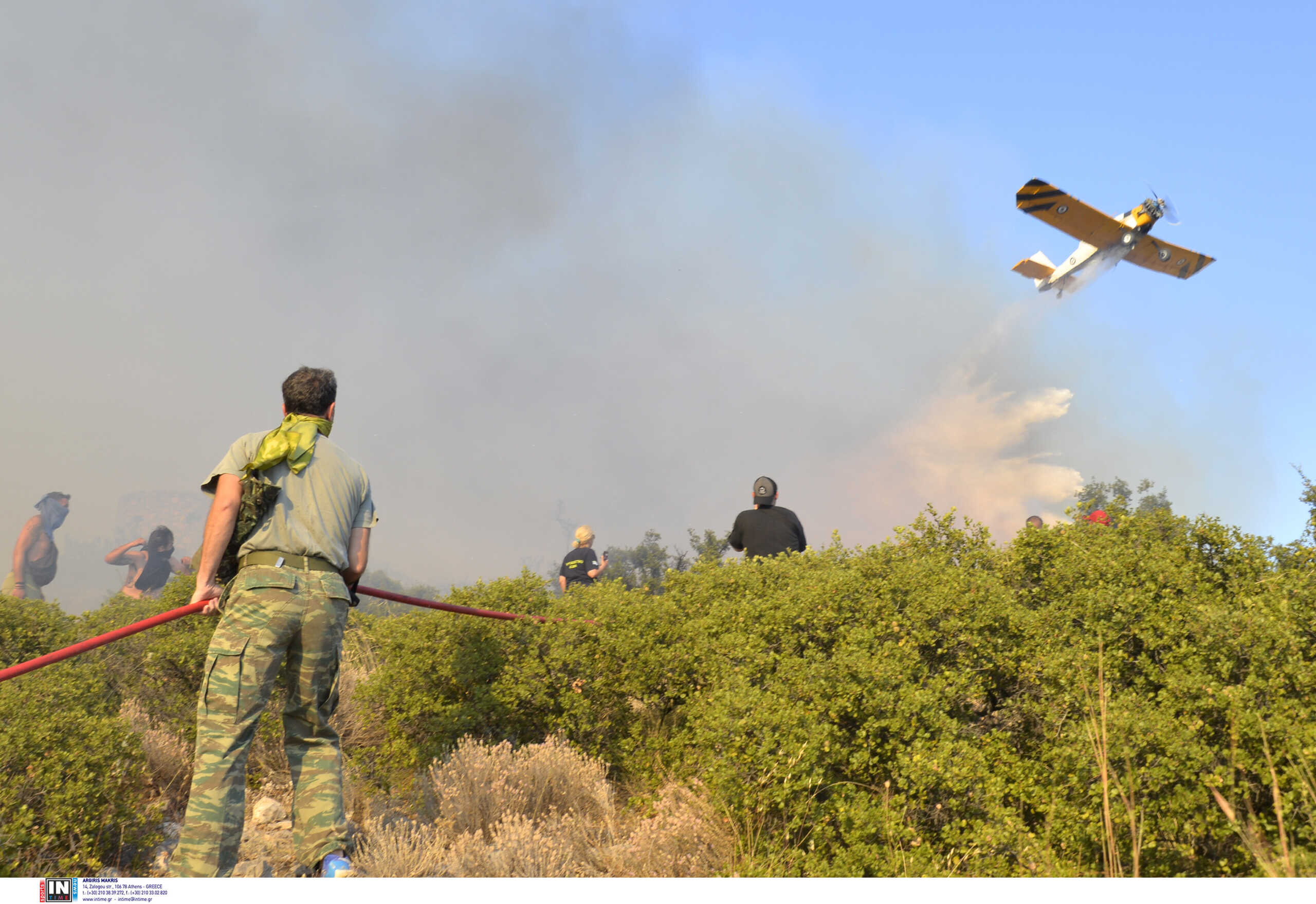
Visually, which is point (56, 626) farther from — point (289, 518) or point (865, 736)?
point (865, 736)

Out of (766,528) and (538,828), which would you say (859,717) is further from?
(766,528)

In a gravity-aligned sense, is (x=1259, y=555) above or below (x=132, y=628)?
above

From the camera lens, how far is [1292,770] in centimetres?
273

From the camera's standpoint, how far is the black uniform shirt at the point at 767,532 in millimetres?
6879

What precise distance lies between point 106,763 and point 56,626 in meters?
2.93

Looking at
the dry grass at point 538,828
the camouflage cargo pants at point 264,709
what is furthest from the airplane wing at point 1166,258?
the camouflage cargo pants at point 264,709

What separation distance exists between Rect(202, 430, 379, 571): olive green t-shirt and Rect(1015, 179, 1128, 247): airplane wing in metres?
26.1

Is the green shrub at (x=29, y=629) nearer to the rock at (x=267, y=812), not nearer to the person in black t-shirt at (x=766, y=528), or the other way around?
the rock at (x=267, y=812)

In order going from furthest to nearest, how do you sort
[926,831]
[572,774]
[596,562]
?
[596,562] < [572,774] < [926,831]

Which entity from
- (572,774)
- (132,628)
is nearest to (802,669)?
(572,774)

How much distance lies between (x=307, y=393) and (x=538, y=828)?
92.2 inches

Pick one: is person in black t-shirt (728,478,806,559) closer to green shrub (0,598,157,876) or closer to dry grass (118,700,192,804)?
dry grass (118,700,192,804)

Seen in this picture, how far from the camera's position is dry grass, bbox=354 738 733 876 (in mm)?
3602
